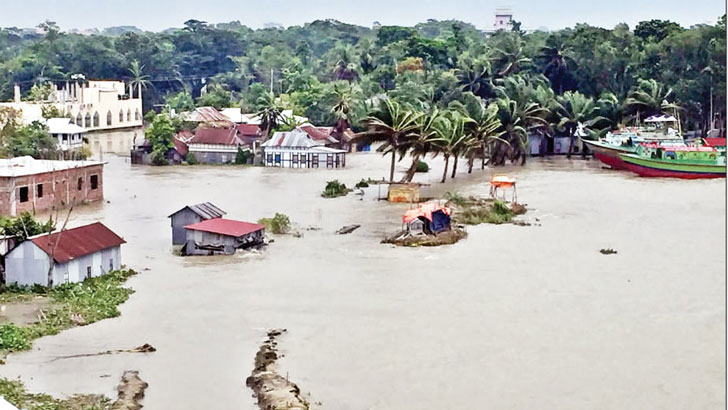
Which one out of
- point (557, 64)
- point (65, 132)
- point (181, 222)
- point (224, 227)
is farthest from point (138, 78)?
point (224, 227)

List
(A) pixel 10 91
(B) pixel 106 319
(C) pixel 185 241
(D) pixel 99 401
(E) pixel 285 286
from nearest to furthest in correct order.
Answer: (D) pixel 99 401
(B) pixel 106 319
(E) pixel 285 286
(C) pixel 185 241
(A) pixel 10 91

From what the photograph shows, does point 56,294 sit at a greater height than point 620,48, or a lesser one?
lesser

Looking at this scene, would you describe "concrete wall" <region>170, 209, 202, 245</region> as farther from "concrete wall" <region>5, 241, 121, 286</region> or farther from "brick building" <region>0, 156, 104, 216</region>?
"brick building" <region>0, 156, 104, 216</region>

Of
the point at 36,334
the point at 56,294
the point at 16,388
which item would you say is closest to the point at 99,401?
the point at 16,388

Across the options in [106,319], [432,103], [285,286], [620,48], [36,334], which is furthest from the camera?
[620,48]

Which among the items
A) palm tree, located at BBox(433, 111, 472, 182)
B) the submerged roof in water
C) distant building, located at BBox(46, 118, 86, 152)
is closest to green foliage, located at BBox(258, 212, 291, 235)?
the submerged roof in water

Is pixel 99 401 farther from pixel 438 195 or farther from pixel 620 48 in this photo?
pixel 620 48
